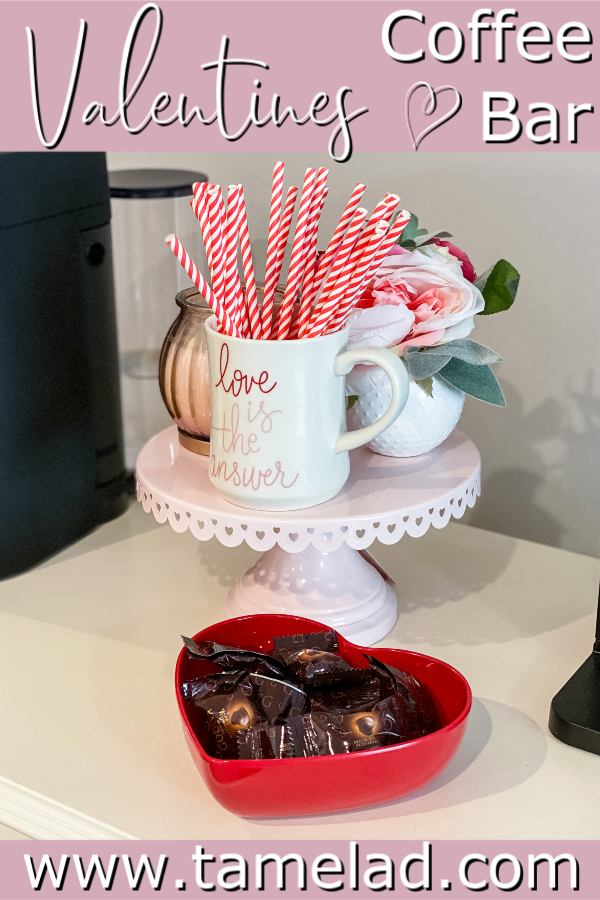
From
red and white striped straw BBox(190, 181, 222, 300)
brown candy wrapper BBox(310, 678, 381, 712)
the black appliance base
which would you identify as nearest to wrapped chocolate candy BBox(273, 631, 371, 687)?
brown candy wrapper BBox(310, 678, 381, 712)

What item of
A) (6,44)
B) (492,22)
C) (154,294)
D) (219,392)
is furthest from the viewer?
(154,294)

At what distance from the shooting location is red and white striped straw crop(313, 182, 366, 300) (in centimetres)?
59

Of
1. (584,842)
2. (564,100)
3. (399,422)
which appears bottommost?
(584,842)

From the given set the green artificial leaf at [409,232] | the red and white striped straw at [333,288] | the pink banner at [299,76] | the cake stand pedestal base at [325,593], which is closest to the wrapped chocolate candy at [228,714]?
the cake stand pedestal base at [325,593]

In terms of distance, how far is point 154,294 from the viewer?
0.97 meters

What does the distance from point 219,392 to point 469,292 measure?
0.18m

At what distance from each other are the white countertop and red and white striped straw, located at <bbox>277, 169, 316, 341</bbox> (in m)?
0.25

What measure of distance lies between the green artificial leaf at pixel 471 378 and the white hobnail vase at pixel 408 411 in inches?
0.4

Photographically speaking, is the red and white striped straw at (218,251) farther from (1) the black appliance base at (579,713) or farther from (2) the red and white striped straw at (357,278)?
(1) the black appliance base at (579,713)

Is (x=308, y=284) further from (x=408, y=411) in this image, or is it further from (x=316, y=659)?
(x=316, y=659)

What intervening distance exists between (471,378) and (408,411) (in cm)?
5

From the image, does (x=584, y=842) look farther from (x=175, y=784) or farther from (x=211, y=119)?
(x=211, y=119)

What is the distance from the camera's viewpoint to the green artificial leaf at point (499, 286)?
0.67 meters

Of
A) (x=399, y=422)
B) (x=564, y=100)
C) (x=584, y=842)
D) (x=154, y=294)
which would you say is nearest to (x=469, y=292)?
(x=399, y=422)
